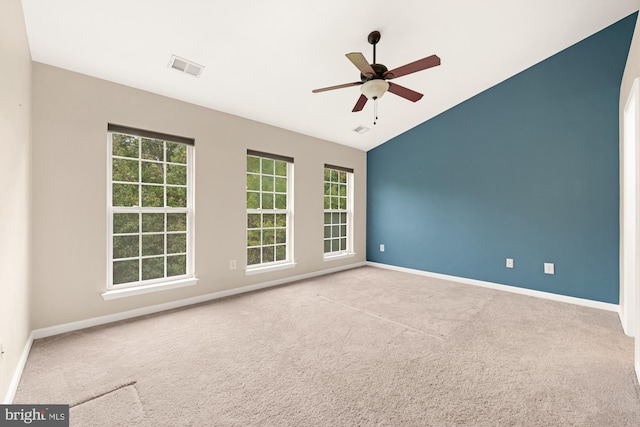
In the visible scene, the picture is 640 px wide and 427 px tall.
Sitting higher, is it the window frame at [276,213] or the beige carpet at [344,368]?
the window frame at [276,213]

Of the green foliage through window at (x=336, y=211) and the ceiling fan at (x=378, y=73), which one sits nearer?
the ceiling fan at (x=378, y=73)

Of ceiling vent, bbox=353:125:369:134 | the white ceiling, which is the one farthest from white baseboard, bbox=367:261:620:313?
the white ceiling

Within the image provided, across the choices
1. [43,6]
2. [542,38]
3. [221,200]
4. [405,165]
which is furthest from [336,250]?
[43,6]

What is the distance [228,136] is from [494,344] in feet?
12.0

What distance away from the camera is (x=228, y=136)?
12.1 feet

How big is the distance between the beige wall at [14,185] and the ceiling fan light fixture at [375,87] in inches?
93.4

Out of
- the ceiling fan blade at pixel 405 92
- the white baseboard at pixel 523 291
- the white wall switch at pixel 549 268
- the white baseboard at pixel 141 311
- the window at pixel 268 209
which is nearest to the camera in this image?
the white baseboard at pixel 141 311

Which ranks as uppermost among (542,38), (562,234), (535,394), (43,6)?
(542,38)

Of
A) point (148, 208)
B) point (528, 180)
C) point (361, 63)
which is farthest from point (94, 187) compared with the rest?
point (528, 180)

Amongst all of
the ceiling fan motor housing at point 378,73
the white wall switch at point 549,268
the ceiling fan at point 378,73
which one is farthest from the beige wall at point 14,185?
the white wall switch at point 549,268

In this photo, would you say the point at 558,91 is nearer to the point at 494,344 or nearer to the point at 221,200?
the point at 494,344

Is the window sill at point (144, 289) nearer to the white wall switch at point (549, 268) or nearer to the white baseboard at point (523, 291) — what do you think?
the white baseboard at point (523, 291)

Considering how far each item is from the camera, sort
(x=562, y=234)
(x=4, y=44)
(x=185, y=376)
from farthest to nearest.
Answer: (x=562, y=234) < (x=185, y=376) < (x=4, y=44)

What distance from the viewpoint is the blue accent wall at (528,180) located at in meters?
3.33
